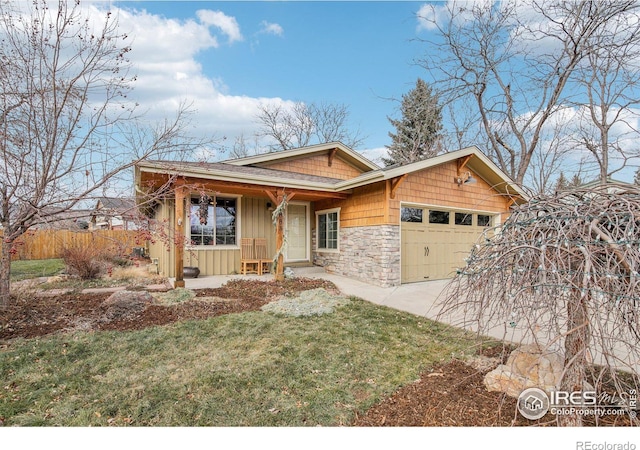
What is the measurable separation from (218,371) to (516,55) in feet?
50.1

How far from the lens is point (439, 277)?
9.46 m

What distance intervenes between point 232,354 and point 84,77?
4.74 meters

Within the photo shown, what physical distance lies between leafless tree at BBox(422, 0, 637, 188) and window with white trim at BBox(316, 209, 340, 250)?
7.76m

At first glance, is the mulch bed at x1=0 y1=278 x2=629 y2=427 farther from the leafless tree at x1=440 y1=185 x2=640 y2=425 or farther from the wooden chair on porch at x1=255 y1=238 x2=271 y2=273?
the wooden chair on porch at x1=255 y1=238 x2=271 y2=273

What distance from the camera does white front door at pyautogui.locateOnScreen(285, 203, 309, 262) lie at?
34.9 ft

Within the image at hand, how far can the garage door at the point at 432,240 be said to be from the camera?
28.5 ft

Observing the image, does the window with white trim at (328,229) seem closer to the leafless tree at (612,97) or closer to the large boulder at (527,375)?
the large boulder at (527,375)

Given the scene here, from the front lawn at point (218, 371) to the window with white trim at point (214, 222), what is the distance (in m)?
4.65

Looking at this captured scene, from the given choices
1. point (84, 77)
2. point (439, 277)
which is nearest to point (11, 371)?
point (84, 77)

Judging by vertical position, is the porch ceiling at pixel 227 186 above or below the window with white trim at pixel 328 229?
above

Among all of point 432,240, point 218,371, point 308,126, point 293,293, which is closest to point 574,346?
point 218,371

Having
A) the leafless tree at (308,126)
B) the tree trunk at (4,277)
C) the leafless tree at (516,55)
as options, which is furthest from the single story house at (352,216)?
the leafless tree at (308,126)

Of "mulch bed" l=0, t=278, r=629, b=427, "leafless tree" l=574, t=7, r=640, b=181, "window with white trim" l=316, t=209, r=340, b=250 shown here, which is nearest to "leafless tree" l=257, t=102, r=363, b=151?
"leafless tree" l=574, t=7, r=640, b=181
